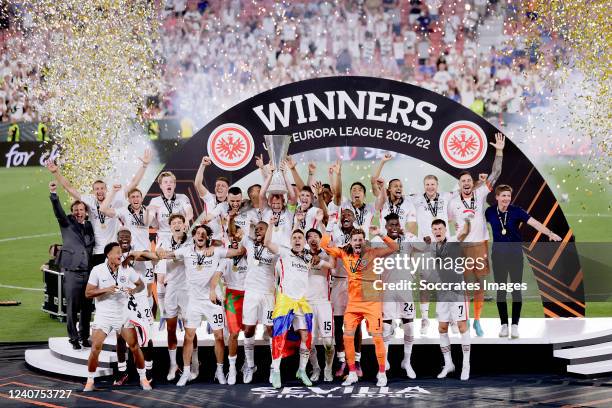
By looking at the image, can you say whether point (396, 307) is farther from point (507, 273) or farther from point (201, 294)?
point (201, 294)

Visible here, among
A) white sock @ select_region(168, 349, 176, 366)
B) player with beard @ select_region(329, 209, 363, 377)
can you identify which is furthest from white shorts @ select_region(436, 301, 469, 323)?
white sock @ select_region(168, 349, 176, 366)

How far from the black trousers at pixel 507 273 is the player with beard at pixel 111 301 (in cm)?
389

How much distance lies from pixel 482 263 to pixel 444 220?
668mm

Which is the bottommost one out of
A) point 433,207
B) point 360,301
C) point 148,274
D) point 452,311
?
point 452,311

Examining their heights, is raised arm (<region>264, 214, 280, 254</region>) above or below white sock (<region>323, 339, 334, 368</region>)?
above

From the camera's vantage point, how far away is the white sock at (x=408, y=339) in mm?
11047

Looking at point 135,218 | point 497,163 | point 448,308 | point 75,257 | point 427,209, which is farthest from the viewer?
point 497,163

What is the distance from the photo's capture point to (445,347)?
11.0 metres

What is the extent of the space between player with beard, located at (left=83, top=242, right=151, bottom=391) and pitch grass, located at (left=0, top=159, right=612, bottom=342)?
2.76m

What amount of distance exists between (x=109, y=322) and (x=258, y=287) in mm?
1575

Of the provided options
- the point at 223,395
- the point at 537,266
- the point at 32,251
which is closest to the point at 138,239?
the point at 223,395

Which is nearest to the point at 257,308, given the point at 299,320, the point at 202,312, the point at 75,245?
the point at 299,320

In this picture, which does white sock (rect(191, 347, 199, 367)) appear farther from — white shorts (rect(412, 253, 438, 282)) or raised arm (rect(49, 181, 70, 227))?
white shorts (rect(412, 253, 438, 282))

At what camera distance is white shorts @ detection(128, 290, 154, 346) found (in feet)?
35.1
